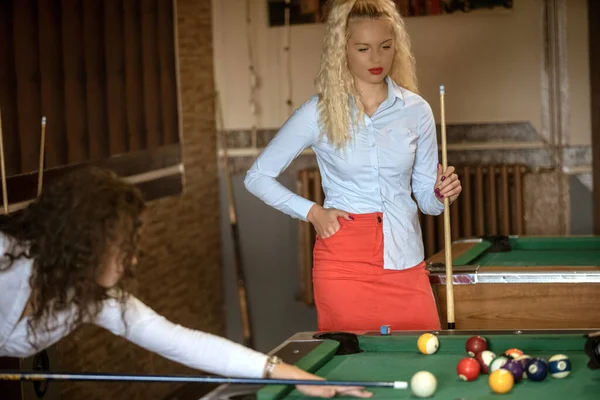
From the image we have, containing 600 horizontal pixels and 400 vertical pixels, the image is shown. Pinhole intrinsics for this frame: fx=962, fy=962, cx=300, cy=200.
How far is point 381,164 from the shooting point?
2852 mm

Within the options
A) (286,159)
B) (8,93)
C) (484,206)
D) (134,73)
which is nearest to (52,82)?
(8,93)

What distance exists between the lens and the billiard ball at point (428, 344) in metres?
2.31

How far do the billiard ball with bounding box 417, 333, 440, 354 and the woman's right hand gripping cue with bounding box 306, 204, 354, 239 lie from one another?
60cm

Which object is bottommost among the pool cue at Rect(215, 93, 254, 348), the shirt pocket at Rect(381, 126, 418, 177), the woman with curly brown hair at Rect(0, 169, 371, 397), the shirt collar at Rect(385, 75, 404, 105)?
the pool cue at Rect(215, 93, 254, 348)

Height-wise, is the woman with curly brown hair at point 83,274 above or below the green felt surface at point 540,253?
above

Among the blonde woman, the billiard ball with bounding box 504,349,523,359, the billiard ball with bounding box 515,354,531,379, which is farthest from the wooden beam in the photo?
the billiard ball with bounding box 515,354,531,379

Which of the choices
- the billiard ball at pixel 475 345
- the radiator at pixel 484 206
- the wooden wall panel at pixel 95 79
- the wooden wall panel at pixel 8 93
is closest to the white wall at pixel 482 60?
the radiator at pixel 484 206

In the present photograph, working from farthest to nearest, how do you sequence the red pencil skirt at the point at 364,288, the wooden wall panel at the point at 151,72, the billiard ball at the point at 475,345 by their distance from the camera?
the wooden wall panel at the point at 151,72
the red pencil skirt at the point at 364,288
the billiard ball at the point at 475,345

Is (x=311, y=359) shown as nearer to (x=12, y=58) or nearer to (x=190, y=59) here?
(x=12, y=58)

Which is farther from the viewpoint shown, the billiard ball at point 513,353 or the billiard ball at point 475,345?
the billiard ball at point 475,345

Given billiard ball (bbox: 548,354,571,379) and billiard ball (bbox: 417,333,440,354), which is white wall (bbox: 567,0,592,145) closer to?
billiard ball (bbox: 417,333,440,354)

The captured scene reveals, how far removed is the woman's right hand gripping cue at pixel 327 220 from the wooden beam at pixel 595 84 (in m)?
2.60

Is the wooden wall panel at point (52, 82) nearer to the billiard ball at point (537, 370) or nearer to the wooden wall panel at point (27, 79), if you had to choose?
the wooden wall panel at point (27, 79)

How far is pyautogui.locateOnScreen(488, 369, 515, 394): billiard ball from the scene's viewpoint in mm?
1955
